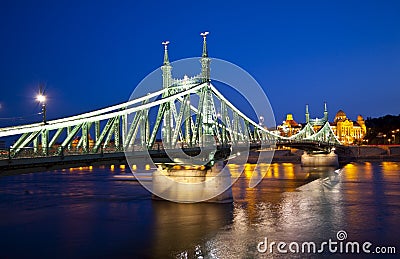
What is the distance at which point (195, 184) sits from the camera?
30578 millimetres

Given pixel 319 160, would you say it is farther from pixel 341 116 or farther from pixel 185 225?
pixel 341 116

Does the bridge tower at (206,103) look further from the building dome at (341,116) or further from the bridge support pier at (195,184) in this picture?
the building dome at (341,116)

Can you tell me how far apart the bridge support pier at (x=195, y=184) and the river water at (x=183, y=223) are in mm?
902

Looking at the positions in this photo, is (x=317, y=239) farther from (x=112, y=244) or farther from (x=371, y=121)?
(x=371, y=121)

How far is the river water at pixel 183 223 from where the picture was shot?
60.8 ft

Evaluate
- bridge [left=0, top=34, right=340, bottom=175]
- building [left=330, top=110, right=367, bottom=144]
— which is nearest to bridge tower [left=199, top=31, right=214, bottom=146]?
bridge [left=0, top=34, right=340, bottom=175]

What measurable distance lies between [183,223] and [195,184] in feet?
23.1

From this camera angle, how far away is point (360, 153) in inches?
3922

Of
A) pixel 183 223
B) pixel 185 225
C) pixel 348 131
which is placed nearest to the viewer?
pixel 185 225

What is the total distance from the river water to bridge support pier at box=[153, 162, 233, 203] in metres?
0.90

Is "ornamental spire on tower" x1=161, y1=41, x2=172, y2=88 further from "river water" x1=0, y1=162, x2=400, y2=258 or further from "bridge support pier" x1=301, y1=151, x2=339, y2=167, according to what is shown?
"bridge support pier" x1=301, y1=151, x2=339, y2=167

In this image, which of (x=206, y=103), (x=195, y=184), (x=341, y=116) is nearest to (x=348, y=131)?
(x=341, y=116)

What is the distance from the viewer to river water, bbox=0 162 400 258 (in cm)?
1855

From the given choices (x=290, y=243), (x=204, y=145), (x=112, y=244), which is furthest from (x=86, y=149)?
(x=204, y=145)
